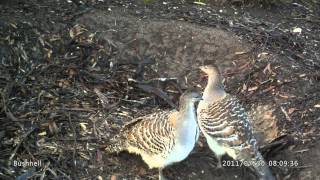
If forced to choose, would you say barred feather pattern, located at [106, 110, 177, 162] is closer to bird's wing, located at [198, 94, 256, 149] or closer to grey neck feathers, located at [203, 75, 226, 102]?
bird's wing, located at [198, 94, 256, 149]

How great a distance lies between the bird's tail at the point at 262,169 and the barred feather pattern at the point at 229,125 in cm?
10

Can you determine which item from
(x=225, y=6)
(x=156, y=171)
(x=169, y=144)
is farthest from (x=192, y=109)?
(x=225, y=6)

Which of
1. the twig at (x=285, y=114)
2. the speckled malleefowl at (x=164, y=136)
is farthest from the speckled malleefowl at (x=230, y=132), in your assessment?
the twig at (x=285, y=114)

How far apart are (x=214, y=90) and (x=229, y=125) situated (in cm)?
64

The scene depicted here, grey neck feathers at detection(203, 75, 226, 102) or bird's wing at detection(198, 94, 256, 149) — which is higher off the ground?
grey neck feathers at detection(203, 75, 226, 102)

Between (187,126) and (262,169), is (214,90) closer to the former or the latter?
(187,126)

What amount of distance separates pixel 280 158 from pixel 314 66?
2.05 meters

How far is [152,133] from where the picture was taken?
612cm

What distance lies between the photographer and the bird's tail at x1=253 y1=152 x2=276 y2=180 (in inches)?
239

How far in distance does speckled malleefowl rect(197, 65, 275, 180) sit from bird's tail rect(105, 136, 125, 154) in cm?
95

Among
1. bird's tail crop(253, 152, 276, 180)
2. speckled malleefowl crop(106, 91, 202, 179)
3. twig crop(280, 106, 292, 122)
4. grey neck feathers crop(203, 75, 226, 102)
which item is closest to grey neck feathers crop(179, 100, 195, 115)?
speckled malleefowl crop(106, 91, 202, 179)

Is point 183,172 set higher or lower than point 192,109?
lower

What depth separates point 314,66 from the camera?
8172 millimetres

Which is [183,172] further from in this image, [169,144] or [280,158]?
[280,158]
